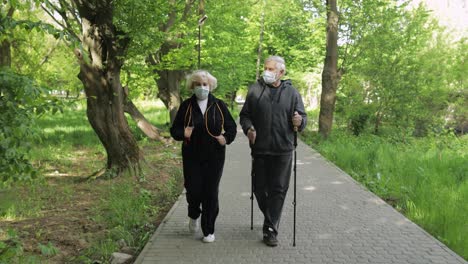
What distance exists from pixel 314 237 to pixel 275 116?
166cm

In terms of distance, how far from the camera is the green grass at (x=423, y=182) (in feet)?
19.0

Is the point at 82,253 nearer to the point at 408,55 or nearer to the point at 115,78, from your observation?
the point at 115,78

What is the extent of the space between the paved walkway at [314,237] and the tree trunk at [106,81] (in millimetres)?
2020

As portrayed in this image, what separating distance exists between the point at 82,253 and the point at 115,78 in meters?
4.27

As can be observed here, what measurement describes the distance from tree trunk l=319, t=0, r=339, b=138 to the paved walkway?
8813 millimetres

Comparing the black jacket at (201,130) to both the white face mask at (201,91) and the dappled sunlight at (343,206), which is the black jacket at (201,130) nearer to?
the white face mask at (201,91)

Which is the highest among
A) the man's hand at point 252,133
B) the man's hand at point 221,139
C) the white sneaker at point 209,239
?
the man's hand at point 252,133

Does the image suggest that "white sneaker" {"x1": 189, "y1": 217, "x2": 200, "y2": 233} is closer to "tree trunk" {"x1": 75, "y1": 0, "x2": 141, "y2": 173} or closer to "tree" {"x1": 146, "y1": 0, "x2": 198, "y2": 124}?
"tree trunk" {"x1": 75, "y1": 0, "x2": 141, "y2": 173}

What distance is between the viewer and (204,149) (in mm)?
4934

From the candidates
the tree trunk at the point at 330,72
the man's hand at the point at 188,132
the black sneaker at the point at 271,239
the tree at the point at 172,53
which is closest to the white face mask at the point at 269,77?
the man's hand at the point at 188,132

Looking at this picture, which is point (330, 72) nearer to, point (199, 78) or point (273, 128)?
point (273, 128)

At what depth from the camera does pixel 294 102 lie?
16.3 ft

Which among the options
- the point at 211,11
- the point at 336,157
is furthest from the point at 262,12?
the point at 336,157

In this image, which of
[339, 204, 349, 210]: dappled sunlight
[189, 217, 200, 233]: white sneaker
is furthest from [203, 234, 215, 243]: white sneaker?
[339, 204, 349, 210]: dappled sunlight
